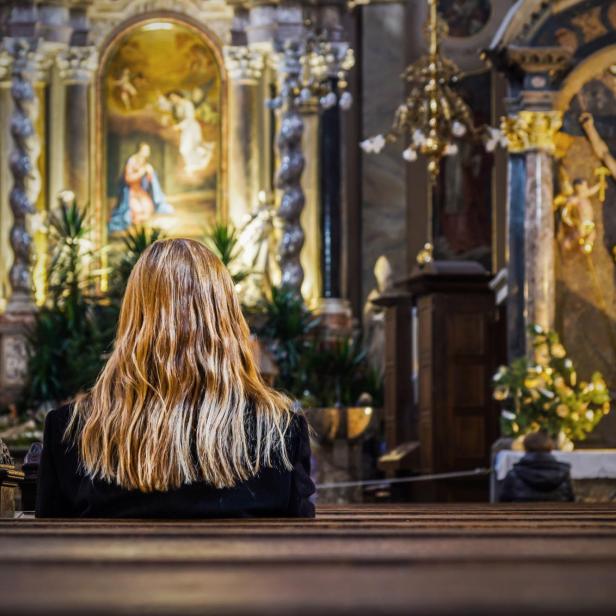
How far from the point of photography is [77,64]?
21875 millimetres

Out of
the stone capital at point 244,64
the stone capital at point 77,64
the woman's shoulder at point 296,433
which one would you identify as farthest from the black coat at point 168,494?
the stone capital at point 77,64

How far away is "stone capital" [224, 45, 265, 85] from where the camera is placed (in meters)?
21.9

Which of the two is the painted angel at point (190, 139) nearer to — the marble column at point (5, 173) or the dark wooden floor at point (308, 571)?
the marble column at point (5, 173)

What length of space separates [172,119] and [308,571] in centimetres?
2093

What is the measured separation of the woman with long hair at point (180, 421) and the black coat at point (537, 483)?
5.68m

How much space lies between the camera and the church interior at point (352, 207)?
566 inches

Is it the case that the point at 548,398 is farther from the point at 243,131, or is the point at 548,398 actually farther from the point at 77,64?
the point at 77,64

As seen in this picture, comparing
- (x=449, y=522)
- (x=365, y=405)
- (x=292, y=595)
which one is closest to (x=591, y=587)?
(x=292, y=595)

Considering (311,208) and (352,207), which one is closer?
(311,208)

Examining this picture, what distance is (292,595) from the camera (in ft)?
5.78

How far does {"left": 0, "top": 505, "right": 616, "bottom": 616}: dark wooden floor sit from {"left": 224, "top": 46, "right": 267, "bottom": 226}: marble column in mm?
18907

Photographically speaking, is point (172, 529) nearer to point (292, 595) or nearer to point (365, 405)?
point (292, 595)

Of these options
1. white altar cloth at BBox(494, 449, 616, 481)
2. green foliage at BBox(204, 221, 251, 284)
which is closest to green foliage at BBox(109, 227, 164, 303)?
green foliage at BBox(204, 221, 251, 284)

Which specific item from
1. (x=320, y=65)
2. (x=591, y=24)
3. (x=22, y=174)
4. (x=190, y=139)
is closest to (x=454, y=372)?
(x=591, y=24)
